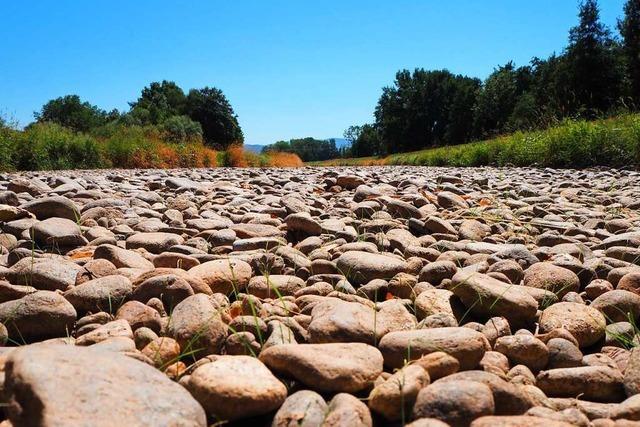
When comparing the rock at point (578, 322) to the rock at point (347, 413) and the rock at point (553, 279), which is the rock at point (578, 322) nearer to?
the rock at point (553, 279)

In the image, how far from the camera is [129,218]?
2928 mm

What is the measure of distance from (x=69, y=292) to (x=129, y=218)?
145cm

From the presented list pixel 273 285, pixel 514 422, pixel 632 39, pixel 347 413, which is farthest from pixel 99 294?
pixel 632 39

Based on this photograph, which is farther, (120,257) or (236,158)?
(236,158)

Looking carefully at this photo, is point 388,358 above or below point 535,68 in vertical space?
below

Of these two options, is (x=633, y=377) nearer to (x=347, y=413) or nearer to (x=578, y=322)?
(x=578, y=322)

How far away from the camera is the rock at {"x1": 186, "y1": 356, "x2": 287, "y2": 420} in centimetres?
95

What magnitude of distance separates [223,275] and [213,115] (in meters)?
34.5

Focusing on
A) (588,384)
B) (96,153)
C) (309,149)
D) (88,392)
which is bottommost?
(588,384)

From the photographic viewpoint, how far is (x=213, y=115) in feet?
114

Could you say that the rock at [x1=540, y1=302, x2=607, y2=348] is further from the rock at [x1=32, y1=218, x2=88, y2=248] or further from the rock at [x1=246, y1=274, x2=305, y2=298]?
the rock at [x1=32, y1=218, x2=88, y2=248]

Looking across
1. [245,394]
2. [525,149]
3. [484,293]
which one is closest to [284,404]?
[245,394]

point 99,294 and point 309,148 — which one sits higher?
point 309,148

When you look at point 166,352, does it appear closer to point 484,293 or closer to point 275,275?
point 275,275
